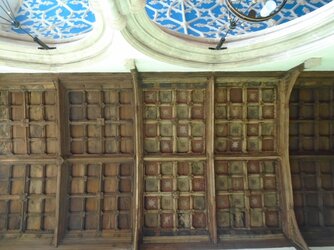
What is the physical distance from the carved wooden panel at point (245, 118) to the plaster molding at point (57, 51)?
2.56m

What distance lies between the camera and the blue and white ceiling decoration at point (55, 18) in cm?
586

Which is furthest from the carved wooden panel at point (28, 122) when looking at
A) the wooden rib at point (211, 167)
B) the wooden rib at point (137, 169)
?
the wooden rib at point (211, 167)

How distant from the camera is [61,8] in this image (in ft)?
21.0

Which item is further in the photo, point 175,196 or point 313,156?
point 313,156

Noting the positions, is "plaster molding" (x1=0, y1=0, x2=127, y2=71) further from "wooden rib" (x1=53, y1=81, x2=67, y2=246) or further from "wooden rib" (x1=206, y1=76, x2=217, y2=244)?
"wooden rib" (x1=206, y1=76, x2=217, y2=244)

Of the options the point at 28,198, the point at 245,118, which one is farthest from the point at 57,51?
the point at 245,118

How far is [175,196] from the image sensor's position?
6473 millimetres

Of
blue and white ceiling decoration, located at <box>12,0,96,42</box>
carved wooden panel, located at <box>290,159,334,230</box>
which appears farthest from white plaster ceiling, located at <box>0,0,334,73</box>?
carved wooden panel, located at <box>290,159,334,230</box>

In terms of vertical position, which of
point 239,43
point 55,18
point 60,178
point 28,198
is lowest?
point 28,198

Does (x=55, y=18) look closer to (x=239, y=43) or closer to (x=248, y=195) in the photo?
(x=239, y=43)

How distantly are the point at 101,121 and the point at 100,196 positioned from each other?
1.54m

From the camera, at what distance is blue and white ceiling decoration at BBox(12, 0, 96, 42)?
231 inches

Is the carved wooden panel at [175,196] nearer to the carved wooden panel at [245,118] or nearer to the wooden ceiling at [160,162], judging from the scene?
the wooden ceiling at [160,162]

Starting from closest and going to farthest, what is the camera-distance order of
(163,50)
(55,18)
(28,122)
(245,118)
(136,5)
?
(136,5)
(163,50)
(55,18)
(28,122)
(245,118)
